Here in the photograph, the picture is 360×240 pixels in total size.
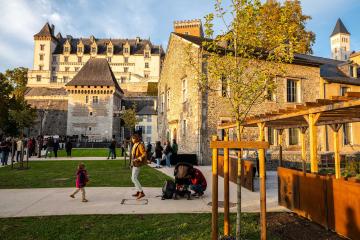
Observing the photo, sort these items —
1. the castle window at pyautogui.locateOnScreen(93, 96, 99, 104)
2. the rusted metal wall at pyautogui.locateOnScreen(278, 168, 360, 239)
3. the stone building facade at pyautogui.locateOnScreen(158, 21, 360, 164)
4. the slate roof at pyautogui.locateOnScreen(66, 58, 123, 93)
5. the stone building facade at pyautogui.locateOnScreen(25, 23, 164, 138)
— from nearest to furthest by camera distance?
the rusted metal wall at pyautogui.locateOnScreen(278, 168, 360, 239) → the stone building facade at pyautogui.locateOnScreen(158, 21, 360, 164) → the slate roof at pyautogui.locateOnScreen(66, 58, 123, 93) → the castle window at pyautogui.locateOnScreen(93, 96, 99, 104) → the stone building facade at pyautogui.locateOnScreen(25, 23, 164, 138)

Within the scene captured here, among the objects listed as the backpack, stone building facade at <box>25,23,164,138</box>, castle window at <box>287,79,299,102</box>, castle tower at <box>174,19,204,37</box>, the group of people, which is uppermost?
castle tower at <box>174,19,204,37</box>

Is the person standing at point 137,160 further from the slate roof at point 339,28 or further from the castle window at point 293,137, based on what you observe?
the slate roof at point 339,28

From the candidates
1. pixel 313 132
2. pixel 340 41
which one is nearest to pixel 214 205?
pixel 313 132

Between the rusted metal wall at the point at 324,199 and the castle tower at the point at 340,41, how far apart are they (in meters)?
126

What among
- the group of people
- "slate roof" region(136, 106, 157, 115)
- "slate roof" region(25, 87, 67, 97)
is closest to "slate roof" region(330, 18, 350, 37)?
"slate roof" region(136, 106, 157, 115)

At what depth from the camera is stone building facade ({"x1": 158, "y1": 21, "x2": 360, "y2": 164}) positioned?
18062 millimetres

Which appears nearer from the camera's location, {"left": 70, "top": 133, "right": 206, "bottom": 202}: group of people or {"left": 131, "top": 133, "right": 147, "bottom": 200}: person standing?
{"left": 70, "top": 133, "right": 206, "bottom": 202}: group of people

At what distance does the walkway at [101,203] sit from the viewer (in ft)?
22.6

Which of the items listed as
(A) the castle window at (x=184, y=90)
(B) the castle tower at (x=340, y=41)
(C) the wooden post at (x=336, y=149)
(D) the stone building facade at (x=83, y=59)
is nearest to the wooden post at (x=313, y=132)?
(C) the wooden post at (x=336, y=149)

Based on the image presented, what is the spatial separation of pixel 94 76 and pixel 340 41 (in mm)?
104177

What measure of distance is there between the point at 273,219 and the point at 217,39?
4.46 metres

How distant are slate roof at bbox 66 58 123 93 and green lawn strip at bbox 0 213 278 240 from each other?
48.0 metres

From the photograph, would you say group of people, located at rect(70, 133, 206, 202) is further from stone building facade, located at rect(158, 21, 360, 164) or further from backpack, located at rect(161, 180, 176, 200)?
stone building facade, located at rect(158, 21, 360, 164)

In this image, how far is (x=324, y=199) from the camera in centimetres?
584
